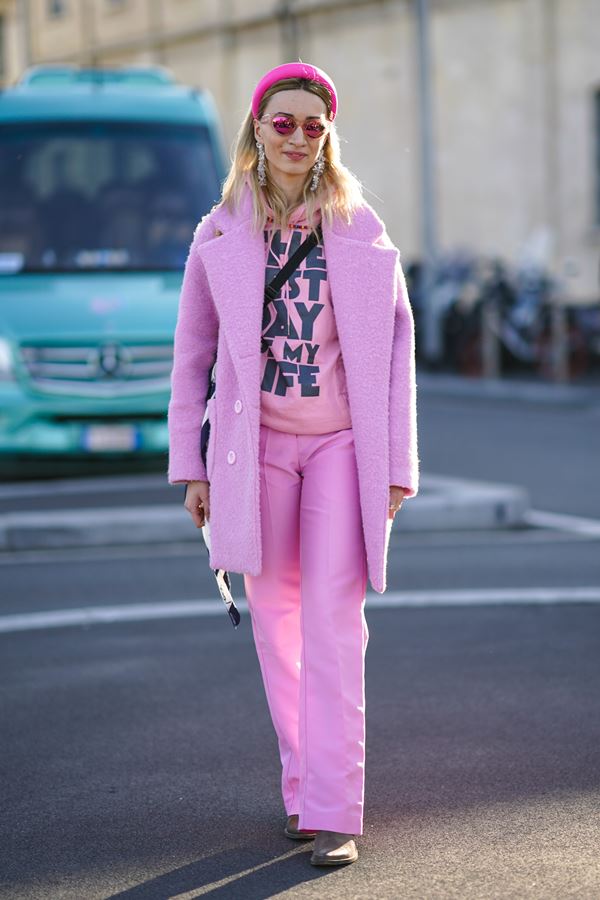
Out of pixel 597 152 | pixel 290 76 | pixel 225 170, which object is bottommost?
pixel 290 76

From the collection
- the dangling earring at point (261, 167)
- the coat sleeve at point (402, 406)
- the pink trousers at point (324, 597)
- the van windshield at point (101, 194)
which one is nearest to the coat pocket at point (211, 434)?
the pink trousers at point (324, 597)

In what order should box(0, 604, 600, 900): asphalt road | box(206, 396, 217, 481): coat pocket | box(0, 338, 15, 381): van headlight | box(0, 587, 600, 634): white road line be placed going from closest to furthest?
box(0, 604, 600, 900): asphalt road, box(206, 396, 217, 481): coat pocket, box(0, 587, 600, 634): white road line, box(0, 338, 15, 381): van headlight

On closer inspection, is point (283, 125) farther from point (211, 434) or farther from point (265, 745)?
point (265, 745)

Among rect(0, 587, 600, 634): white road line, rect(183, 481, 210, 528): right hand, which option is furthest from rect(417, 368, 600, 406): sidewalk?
rect(183, 481, 210, 528): right hand

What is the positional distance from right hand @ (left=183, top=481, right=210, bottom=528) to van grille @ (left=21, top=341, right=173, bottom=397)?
7.49 m

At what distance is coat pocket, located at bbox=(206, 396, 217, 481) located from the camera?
4496 mm

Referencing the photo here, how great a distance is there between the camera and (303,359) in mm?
4430

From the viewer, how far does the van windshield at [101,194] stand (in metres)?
12.8

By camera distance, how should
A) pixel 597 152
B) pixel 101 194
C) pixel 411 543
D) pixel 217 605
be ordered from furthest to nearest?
pixel 597 152 < pixel 101 194 < pixel 411 543 < pixel 217 605

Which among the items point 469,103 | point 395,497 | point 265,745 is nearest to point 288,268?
point 395,497

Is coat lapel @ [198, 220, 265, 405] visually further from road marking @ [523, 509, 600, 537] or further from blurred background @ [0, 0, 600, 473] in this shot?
road marking @ [523, 509, 600, 537]

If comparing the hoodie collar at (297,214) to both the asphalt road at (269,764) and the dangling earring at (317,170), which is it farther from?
the asphalt road at (269,764)

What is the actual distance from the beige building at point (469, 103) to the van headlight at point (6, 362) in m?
14.6

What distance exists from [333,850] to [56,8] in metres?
42.7
